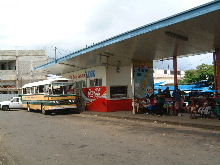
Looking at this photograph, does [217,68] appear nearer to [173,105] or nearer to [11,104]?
[173,105]

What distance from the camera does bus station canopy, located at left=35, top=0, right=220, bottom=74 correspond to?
1080 cm

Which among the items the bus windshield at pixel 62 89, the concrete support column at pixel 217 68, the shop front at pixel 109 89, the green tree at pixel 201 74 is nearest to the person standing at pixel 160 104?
the concrete support column at pixel 217 68

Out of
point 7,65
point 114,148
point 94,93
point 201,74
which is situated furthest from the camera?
point 7,65

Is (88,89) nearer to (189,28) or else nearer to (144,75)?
(144,75)

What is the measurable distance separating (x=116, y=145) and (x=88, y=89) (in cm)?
1528

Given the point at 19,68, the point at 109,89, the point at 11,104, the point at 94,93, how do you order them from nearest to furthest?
the point at 109,89 < the point at 94,93 < the point at 11,104 < the point at 19,68

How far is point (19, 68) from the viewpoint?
47.5 m

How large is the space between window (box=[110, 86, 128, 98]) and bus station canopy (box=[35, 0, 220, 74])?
176 cm

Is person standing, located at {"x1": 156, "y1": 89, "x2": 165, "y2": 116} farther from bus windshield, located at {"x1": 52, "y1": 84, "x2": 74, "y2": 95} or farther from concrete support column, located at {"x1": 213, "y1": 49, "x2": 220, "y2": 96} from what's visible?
bus windshield, located at {"x1": 52, "y1": 84, "x2": 74, "y2": 95}

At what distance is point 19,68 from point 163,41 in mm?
37294

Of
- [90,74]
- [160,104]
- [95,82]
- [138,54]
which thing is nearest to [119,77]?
[95,82]

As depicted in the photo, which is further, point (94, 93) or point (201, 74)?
point (201, 74)

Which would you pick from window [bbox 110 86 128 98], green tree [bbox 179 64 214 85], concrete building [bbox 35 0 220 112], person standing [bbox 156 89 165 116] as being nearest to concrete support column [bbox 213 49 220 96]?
concrete building [bbox 35 0 220 112]

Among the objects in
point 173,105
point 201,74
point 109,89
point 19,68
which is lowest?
point 173,105
